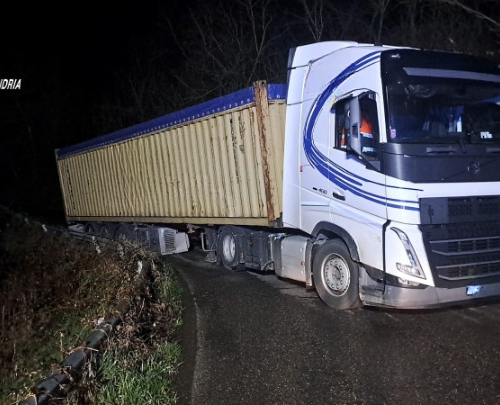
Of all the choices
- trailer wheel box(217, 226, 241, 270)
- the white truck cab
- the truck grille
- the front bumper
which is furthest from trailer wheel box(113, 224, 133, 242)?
the truck grille

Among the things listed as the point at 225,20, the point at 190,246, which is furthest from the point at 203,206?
the point at 225,20

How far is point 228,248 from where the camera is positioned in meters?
9.95

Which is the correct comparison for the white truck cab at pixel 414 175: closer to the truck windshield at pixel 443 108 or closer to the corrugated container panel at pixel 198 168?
the truck windshield at pixel 443 108

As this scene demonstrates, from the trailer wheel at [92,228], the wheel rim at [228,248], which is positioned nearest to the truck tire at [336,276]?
the wheel rim at [228,248]

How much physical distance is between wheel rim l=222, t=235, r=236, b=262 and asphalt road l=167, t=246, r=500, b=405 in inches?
94.2

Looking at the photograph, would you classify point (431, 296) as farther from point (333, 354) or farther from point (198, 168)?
point (198, 168)

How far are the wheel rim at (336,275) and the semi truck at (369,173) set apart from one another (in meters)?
0.02

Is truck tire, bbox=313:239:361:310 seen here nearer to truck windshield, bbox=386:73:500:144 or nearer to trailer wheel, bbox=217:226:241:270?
truck windshield, bbox=386:73:500:144

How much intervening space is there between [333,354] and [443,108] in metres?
2.96

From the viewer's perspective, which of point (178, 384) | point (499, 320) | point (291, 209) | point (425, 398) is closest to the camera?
point (425, 398)

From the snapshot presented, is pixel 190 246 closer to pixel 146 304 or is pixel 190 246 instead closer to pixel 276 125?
pixel 276 125

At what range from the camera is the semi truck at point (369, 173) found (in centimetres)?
546

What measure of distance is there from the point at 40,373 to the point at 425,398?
122 inches

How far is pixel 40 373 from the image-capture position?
416 cm
